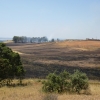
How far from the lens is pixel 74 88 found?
29.5 m

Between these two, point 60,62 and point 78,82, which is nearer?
point 78,82

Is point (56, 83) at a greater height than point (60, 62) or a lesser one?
greater

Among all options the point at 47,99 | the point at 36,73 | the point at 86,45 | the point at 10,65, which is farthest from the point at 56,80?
the point at 86,45

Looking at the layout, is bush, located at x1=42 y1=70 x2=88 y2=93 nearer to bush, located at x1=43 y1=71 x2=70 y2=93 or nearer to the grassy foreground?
bush, located at x1=43 y1=71 x2=70 y2=93

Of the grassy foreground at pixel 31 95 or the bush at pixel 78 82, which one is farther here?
the bush at pixel 78 82

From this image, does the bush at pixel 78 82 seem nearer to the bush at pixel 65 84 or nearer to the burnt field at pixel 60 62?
the bush at pixel 65 84

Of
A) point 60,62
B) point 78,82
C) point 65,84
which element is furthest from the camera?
point 60,62

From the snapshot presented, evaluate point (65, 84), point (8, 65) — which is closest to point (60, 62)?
point (8, 65)

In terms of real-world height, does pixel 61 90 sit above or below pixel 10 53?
below

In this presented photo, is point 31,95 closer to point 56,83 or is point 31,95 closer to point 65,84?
point 56,83

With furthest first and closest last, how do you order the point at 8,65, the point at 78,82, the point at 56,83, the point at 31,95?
the point at 8,65, the point at 78,82, the point at 56,83, the point at 31,95

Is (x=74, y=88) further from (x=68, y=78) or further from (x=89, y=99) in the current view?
(x=89, y=99)

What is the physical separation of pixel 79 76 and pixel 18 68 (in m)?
12.4

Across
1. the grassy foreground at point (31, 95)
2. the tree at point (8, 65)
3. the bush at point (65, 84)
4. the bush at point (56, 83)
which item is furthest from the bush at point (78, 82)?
the tree at point (8, 65)
